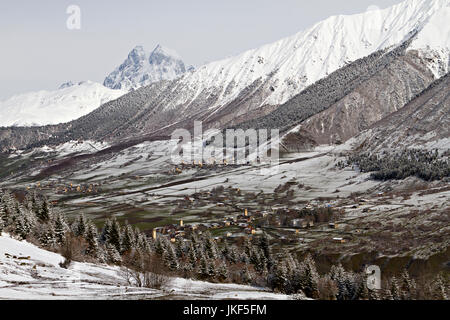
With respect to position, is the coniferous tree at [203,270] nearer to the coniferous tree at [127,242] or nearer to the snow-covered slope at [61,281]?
the snow-covered slope at [61,281]

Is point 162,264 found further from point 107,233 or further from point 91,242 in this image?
point 107,233

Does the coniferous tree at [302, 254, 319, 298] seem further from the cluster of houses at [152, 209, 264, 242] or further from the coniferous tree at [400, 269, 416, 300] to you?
the cluster of houses at [152, 209, 264, 242]

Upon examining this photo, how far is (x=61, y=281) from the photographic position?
48250mm

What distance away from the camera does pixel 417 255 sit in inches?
4742

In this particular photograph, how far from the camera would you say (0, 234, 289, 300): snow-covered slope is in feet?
131

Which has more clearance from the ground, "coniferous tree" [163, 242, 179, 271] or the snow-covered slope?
the snow-covered slope

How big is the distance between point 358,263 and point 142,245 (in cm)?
6349

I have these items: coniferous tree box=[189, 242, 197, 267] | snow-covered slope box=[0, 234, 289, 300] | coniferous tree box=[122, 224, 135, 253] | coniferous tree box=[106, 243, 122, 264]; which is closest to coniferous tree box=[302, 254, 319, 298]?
snow-covered slope box=[0, 234, 289, 300]

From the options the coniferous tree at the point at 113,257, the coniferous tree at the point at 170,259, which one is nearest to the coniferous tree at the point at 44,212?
the coniferous tree at the point at 113,257

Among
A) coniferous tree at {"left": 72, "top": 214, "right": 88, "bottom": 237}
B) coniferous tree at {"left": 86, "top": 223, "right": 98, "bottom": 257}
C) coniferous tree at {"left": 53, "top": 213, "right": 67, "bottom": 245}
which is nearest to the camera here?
coniferous tree at {"left": 53, "top": 213, "right": 67, "bottom": 245}

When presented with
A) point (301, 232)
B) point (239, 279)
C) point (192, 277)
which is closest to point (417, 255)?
point (301, 232)
